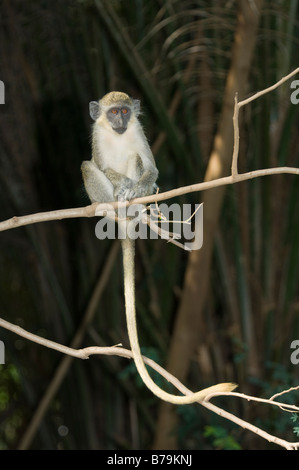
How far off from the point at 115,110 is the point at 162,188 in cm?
205

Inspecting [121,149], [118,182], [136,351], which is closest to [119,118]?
[121,149]

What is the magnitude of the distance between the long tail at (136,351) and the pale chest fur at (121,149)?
56 centimetres

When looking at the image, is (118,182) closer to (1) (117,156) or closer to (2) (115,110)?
(1) (117,156)

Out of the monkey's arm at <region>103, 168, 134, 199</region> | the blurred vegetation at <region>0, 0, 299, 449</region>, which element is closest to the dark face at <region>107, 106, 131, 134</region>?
the monkey's arm at <region>103, 168, 134, 199</region>

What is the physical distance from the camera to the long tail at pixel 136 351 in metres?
1.81

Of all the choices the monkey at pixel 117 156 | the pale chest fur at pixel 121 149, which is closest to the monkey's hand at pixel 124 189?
the monkey at pixel 117 156

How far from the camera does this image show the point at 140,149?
349cm

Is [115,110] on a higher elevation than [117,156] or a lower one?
higher

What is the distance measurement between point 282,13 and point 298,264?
1813 mm

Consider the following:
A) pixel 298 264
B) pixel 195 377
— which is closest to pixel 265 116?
pixel 298 264

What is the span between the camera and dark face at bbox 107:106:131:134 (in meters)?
3.49

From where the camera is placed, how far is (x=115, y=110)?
352 centimetres

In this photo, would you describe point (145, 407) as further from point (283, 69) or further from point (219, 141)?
point (283, 69)

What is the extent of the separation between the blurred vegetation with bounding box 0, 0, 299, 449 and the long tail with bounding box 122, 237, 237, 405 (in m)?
1.46
